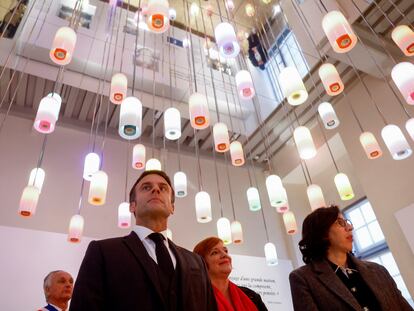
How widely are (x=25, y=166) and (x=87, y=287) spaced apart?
4.26 m

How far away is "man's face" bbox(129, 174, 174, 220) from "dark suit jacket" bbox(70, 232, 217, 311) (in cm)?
14

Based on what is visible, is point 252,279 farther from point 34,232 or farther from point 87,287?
point 87,287

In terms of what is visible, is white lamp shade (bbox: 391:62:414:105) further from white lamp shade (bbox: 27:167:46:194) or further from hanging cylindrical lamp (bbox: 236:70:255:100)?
white lamp shade (bbox: 27:167:46:194)

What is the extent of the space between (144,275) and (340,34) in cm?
210

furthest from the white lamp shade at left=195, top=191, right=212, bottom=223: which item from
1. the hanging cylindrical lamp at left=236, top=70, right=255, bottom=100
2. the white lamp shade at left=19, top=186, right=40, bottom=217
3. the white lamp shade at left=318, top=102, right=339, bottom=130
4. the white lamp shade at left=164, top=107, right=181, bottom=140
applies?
the white lamp shade at left=19, top=186, right=40, bottom=217

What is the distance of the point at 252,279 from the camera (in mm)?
5133

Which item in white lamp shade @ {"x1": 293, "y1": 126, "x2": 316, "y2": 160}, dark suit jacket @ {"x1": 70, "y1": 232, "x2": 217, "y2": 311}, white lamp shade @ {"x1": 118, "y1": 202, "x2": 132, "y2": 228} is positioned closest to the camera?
dark suit jacket @ {"x1": 70, "y1": 232, "x2": 217, "y2": 311}

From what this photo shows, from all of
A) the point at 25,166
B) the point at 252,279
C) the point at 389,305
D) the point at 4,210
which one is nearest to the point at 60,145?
the point at 25,166

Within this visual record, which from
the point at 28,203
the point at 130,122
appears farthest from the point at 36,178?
the point at 130,122

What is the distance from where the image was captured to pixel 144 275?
41.5 inches

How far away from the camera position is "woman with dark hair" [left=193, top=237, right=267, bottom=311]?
181 cm

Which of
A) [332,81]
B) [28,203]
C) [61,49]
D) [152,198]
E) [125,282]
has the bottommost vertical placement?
[125,282]

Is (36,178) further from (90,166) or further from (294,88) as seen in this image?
(294,88)

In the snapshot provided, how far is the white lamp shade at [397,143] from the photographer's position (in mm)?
3059
